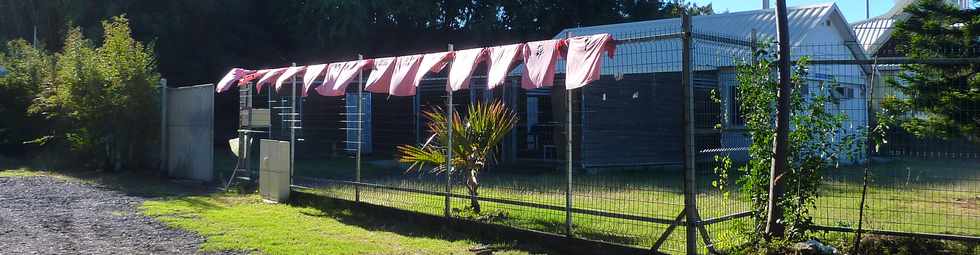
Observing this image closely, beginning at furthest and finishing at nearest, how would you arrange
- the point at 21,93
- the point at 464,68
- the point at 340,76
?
the point at 21,93 → the point at 340,76 → the point at 464,68

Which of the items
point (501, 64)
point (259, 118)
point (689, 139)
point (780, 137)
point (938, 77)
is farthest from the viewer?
point (259, 118)

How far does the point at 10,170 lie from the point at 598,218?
568 inches

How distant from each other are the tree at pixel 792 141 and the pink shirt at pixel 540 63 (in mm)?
1739

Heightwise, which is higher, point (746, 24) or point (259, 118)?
point (746, 24)

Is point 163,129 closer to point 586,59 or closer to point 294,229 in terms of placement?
point 294,229

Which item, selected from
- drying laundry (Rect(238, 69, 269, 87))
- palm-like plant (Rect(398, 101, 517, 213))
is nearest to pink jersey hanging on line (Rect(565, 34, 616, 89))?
palm-like plant (Rect(398, 101, 517, 213))

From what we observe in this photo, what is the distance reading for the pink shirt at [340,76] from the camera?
32.9 ft

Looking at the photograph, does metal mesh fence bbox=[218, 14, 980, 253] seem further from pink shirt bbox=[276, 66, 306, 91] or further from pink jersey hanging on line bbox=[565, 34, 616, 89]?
pink shirt bbox=[276, 66, 306, 91]

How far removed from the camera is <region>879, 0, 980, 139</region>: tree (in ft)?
21.9

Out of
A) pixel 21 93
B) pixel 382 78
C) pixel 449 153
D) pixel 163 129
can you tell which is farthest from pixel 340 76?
pixel 21 93

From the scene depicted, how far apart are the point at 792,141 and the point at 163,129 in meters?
13.1

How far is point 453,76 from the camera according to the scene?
27.9ft

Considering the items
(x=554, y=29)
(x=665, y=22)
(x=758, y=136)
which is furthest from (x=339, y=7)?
(x=758, y=136)

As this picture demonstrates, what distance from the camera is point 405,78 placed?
9.10 metres
